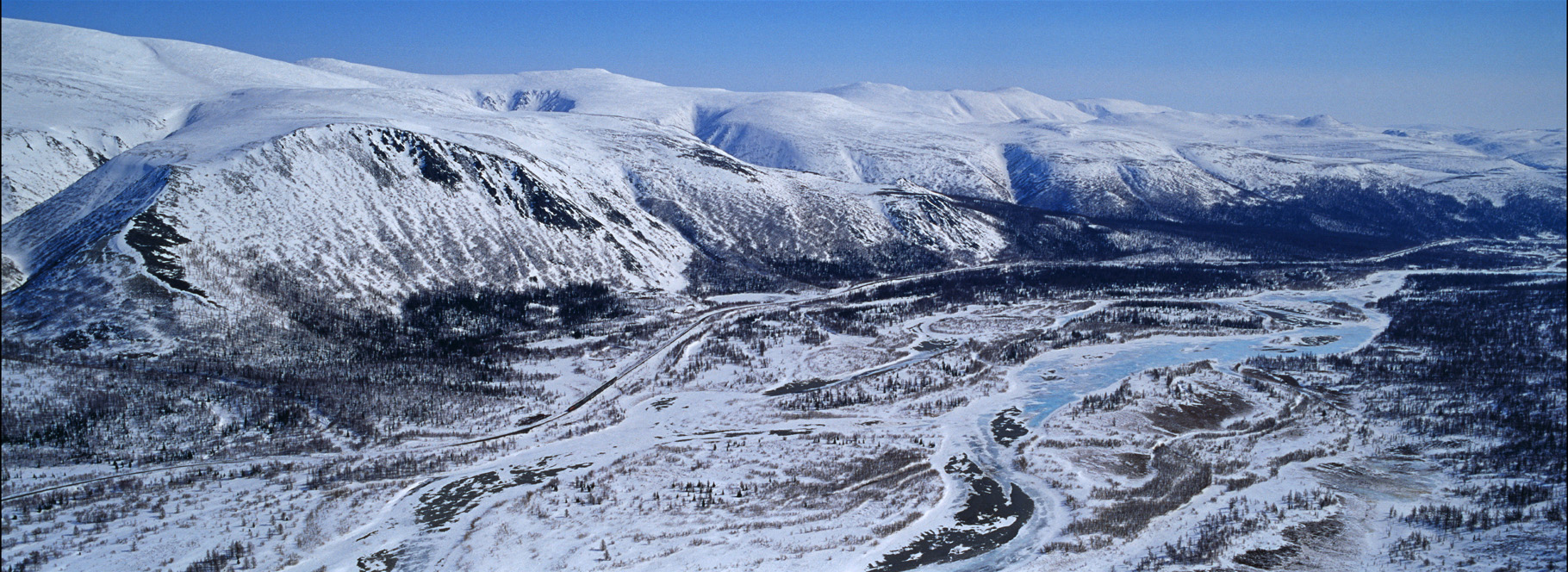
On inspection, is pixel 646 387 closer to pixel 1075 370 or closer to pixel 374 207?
pixel 1075 370

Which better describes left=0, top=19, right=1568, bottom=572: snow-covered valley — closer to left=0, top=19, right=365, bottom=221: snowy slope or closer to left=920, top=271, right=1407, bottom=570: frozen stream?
left=920, top=271, right=1407, bottom=570: frozen stream

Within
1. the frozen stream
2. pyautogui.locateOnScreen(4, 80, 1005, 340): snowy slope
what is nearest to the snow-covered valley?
the frozen stream

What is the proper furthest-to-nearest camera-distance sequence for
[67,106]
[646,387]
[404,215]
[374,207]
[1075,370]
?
1. [67,106]
2. [404,215]
3. [374,207]
4. [1075,370]
5. [646,387]

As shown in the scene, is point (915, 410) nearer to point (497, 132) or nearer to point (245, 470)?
point (245, 470)

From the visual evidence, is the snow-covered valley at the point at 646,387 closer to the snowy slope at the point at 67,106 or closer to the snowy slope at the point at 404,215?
the snowy slope at the point at 404,215

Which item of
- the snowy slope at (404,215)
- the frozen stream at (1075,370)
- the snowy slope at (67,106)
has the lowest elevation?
the frozen stream at (1075,370)

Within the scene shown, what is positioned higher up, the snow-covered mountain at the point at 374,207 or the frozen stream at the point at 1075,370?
the snow-covered mountain at the point at 374,207

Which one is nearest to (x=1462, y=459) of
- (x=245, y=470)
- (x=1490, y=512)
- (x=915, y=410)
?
(x=1490, y=512)

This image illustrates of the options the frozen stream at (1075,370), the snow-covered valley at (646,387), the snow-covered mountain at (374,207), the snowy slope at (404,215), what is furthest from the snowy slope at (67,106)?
the frozen stream at (1075,370)

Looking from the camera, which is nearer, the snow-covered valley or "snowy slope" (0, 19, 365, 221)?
the snow-covered valley

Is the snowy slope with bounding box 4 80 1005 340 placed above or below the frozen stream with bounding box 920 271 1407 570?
above

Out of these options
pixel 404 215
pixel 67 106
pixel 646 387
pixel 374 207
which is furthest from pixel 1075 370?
pixel 67 106

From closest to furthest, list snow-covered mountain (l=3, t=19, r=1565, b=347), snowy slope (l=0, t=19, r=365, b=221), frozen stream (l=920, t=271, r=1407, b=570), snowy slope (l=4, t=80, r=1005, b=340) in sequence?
frozen stream (l=920, t=271, r=1407, b=570)
snowy slope (l=4, t=80, r=1005, b=340)
snow-covered mountain (l=3, t=19, r=1565, b=347)
snowy slope (l=0, t=19, r=365, b=221)
